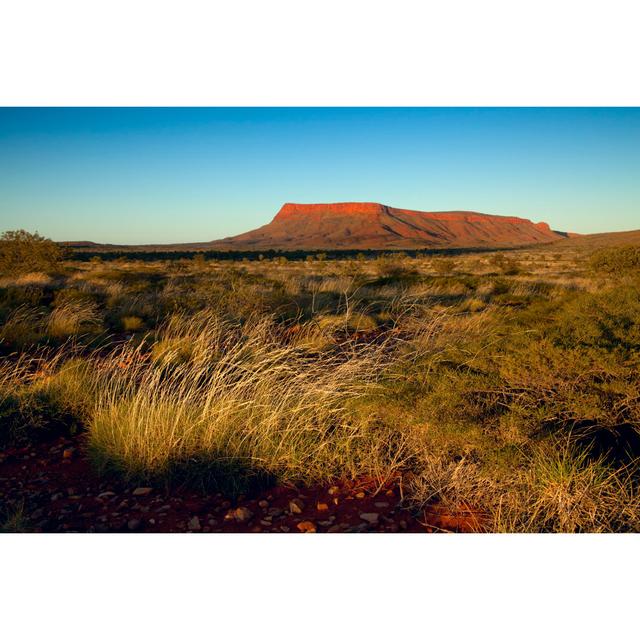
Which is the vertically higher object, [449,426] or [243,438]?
[449,426]

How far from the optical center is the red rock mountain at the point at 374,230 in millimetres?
130875

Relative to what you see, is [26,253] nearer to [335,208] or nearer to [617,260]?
[617,260]

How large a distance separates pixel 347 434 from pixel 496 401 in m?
1.13

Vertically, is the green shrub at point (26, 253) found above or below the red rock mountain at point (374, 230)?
below

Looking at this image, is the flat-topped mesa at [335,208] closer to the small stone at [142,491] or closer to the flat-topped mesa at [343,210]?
the flat-topped mesa at [343,210]

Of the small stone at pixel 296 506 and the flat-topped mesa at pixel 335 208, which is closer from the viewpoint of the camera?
the small stone at pixel 296 506

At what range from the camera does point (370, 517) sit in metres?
3.06

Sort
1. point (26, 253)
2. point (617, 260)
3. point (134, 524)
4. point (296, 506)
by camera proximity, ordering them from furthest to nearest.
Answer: point (26, 253), point (617, 260), point (296, 506), point (134, 524)

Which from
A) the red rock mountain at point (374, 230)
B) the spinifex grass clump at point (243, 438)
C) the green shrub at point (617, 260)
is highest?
the red rock mountain at point (374, 230)

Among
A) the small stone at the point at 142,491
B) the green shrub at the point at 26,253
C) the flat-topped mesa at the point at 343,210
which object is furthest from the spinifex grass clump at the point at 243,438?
the flat-topped mesa at the point at 343,210

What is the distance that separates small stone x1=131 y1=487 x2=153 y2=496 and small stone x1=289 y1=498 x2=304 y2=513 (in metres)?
0.99

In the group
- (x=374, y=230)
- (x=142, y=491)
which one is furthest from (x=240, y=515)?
(x=374, y=230)

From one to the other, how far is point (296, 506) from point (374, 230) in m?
145

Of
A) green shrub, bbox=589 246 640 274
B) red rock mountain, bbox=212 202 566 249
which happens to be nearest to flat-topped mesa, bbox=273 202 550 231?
red rock mountain, bbox=212 202 566 249
